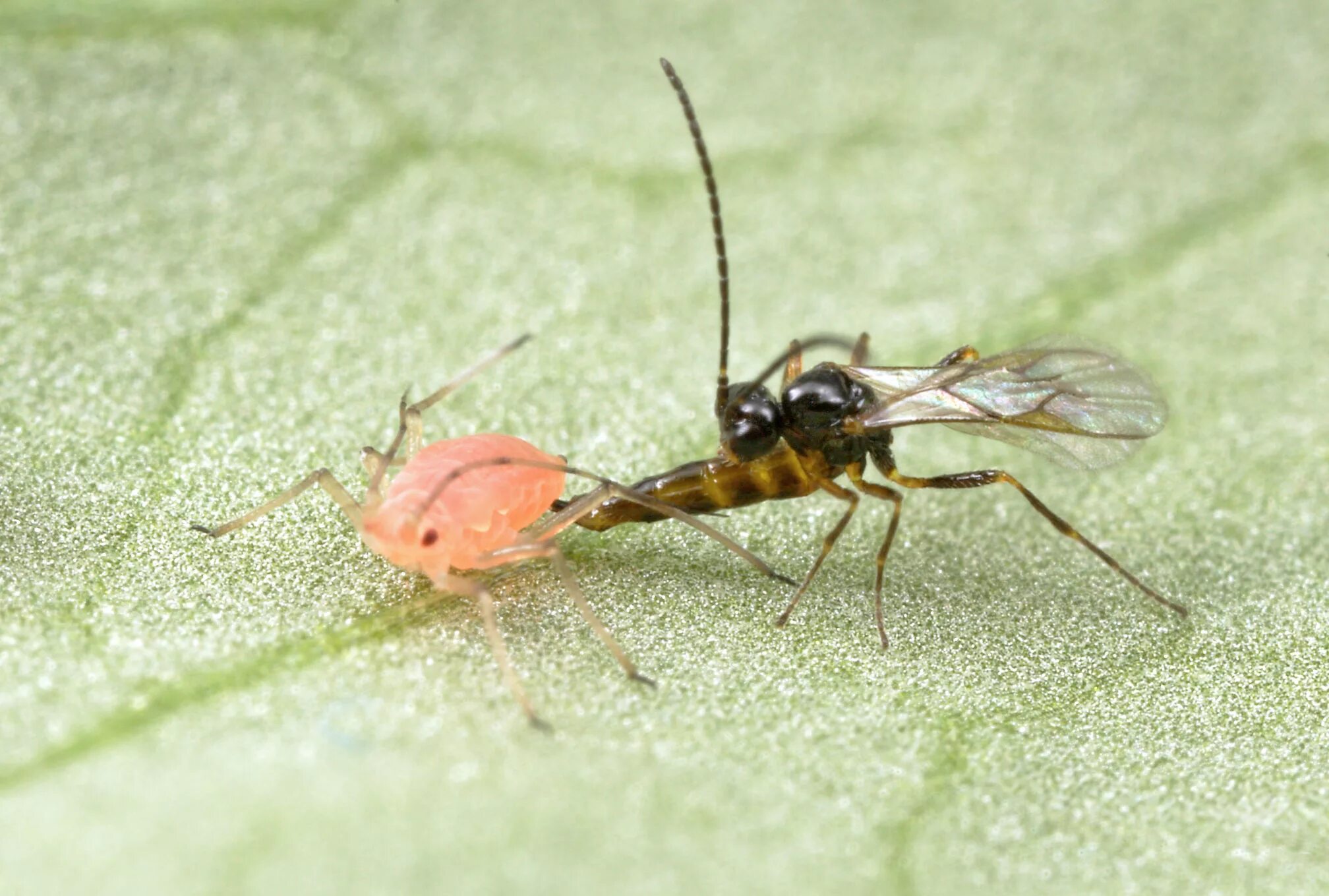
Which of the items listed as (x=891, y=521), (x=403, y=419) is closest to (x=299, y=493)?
(x=403, y=419)

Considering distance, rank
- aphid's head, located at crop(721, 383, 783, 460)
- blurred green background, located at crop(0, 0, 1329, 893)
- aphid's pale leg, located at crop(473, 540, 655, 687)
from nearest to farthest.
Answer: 1. blurred green background, located at crop(0, 0, 1329, 893)
2. aphid's pale leg, located at crop(473, 540, 655, 687)
3. aphid's head, located at crop(721, 383, 783, 460)

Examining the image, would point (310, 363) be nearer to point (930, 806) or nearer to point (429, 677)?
point (429, 677)

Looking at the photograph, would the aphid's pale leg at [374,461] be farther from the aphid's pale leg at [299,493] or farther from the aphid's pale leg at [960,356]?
the aphid's pale leg at [960,356]

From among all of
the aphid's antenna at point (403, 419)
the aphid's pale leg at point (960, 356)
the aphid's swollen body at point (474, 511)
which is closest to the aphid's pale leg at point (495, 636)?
the aphid's swollen body at point (474, 511)

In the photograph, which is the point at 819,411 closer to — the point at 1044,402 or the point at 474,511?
the point at 1044,402

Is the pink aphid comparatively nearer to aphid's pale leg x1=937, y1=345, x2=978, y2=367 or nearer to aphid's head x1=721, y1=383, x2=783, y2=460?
aphid's head x1=721, y1=383, x2=783, y2=460

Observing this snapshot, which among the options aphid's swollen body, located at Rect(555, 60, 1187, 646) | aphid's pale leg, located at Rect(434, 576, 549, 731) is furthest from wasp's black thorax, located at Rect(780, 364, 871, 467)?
aphid's pale leg, located at Rect(434, 576, 549, 731)

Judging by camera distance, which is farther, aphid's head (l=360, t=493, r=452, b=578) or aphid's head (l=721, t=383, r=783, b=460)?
aphid's head (l=721, t=383, r=783, b=460)
